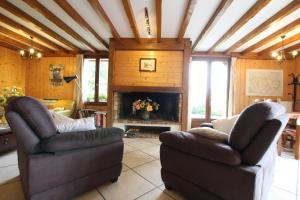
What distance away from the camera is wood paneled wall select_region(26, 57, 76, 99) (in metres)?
5.29

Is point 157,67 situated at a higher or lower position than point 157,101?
higher

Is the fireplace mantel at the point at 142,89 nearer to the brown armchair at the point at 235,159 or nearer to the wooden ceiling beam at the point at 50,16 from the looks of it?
the wooden ceiling beam at the point at 50,16

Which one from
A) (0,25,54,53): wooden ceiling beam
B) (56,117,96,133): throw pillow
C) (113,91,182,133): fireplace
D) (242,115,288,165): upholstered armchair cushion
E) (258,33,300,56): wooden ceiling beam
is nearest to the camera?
(242,115,288,165): upholstered armchair cushion

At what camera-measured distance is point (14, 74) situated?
5.11 m

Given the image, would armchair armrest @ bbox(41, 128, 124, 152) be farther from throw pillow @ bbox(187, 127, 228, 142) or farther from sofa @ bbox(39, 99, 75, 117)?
sofa @ bbox(39, 99, 75, 117)

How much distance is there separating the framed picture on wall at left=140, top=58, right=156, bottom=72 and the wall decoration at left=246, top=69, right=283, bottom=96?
3.05 metres

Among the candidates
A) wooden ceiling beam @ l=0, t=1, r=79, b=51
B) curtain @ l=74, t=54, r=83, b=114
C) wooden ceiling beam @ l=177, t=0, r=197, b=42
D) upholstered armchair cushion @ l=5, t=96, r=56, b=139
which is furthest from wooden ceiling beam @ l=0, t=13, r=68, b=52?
wooden ceiling beam @ l=177, t=0, r=197, b=42

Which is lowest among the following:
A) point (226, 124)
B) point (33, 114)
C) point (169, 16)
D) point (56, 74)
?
point (226, 124)

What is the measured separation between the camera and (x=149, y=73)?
3941 mm

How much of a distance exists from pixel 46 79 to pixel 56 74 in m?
0.41

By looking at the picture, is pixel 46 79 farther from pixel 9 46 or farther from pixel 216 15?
pixel 216 15

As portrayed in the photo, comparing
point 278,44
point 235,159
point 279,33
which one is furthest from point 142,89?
point 278,44

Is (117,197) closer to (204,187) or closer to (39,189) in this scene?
(39,189)

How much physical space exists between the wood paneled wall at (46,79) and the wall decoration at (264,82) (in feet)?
18.4
